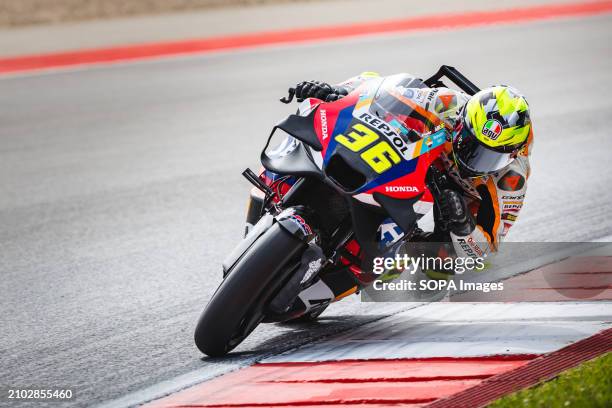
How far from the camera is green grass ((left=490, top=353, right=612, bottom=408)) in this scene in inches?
157

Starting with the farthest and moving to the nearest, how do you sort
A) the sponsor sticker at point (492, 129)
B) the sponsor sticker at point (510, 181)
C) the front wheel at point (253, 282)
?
the sponsor sticker at point (510, 181) → the sponsor sticker at point (492, 129) → the front wheel at point (253, 282)

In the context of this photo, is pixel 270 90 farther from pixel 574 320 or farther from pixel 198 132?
pixel 574 320

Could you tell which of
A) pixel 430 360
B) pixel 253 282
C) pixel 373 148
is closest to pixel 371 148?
pixel 373 148

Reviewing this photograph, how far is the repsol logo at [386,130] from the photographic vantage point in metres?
4.79

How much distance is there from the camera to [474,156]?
5.14 m

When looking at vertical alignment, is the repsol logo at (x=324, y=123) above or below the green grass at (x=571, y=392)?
above

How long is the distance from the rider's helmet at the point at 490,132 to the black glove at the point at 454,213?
0.19 m

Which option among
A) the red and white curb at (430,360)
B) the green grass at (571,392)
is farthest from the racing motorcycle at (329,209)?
the green grass at (571,392)

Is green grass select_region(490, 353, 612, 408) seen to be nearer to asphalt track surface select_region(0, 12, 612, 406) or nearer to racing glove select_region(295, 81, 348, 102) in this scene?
asphalt track surface select_region(0, 12, 612, 406)

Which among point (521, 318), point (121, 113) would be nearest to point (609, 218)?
point (521, 318)

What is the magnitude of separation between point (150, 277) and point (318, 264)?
82.0 inches

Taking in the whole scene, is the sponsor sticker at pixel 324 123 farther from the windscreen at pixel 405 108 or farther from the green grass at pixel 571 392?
the green grass at pixel 571 392

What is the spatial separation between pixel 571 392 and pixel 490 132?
148 centimetres

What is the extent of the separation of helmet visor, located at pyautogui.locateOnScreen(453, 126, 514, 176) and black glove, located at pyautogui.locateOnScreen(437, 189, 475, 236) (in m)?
0.17
